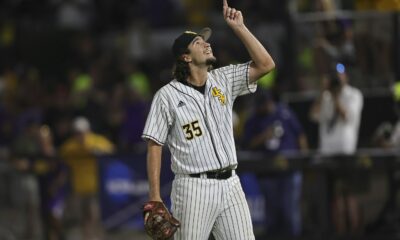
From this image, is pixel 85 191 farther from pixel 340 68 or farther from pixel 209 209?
pixel 209 209

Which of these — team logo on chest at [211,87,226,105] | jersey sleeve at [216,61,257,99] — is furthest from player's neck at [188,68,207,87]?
jersey sleeve at [216,61,257,99]

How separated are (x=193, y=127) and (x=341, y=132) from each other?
5177mm

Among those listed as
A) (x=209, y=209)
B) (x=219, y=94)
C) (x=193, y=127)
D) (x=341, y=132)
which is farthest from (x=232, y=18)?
(x=341, y=132)

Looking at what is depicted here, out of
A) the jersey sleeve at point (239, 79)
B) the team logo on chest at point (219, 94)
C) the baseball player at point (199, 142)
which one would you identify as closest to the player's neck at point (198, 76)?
the baseball player at point (199, 142)

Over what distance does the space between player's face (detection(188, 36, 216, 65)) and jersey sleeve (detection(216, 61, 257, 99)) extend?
0.24 metres

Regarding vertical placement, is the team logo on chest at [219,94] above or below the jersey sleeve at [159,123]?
above

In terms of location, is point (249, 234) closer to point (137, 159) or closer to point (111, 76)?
point (137, 159)

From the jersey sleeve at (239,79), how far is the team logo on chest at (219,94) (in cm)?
12

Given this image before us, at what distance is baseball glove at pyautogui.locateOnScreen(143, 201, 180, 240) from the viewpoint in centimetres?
862

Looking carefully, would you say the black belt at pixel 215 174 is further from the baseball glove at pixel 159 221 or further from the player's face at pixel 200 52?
the player's face at pixel 200 52

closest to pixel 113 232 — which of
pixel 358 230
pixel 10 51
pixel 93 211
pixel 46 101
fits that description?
pixel 93 211

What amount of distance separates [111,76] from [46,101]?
4.06 ft

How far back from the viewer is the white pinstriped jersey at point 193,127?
8703mm

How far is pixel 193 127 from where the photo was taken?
873cm
